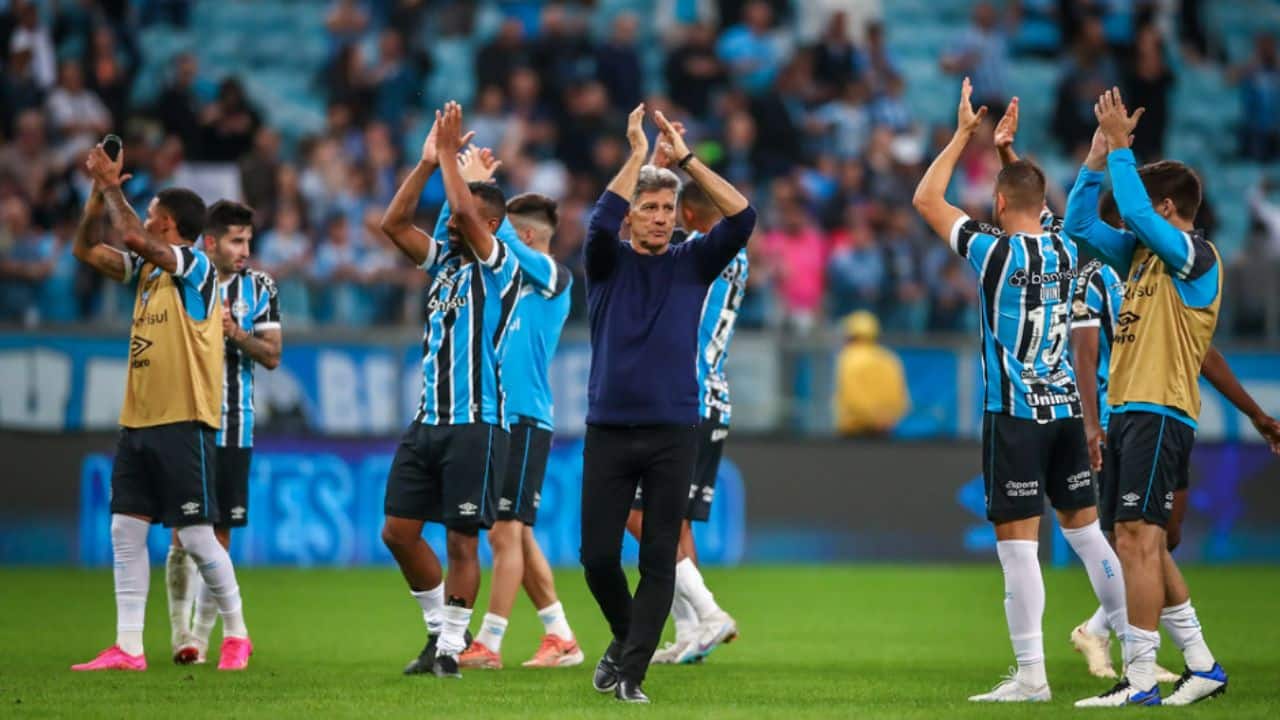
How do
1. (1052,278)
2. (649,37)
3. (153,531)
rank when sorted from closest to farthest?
(1052,278) < (153,531) < (649,37)

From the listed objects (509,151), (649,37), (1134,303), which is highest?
(649,37)

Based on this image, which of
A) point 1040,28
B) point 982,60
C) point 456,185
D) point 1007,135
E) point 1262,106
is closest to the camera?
point 456,185

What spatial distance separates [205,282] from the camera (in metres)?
10.0

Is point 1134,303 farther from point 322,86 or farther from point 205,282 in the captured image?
point 322,86

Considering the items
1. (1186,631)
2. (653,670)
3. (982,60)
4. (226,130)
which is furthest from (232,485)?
(982,60)

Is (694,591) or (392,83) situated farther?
(392,83)

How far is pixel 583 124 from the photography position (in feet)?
71.9

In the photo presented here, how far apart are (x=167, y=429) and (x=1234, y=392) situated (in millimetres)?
5639

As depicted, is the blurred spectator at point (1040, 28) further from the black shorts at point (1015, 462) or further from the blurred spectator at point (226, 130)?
the black shorts at point (1015, 462)

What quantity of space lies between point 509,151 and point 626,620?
13.4 m

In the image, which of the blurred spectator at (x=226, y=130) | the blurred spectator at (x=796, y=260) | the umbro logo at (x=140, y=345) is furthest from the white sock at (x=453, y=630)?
the blurred spectator at (x=226, y=130)

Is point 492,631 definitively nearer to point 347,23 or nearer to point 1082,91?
point 347,23

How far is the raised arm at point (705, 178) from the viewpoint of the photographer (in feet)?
27.2

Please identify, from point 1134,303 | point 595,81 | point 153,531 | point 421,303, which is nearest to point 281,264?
point 421,303
